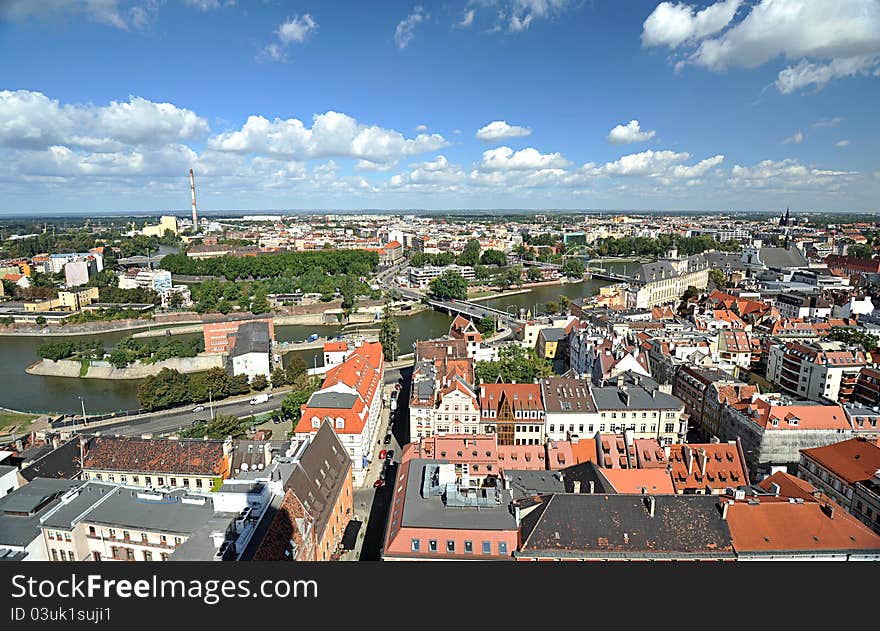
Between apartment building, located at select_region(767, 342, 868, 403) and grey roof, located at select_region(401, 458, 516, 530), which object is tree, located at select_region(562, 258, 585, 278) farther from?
grey roof, located at select_region(401, 458, 516, 530)

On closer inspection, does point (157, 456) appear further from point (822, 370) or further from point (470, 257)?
point (470, 257)

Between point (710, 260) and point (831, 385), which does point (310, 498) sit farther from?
point (710, 260)

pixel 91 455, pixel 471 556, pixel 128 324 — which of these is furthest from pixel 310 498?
pixel 128 324

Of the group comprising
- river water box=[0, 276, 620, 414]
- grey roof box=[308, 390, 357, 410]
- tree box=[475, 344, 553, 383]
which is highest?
grey roof box=[308, 390, 357, 410]

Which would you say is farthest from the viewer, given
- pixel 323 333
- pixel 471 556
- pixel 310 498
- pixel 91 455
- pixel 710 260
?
pixel 710 260

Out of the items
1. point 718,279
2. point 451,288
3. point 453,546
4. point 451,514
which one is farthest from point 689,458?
point 718,279

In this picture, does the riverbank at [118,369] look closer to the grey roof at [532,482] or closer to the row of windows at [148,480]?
the row of windows at [148,480]

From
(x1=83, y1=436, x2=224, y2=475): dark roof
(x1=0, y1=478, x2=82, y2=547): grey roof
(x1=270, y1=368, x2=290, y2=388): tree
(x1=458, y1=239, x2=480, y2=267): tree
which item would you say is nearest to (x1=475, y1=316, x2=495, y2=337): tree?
(x1=270, y1=368, x2=290, y2=388): tree

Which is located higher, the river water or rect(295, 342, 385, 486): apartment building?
rect(295, 342, 385, 486): apartment building
